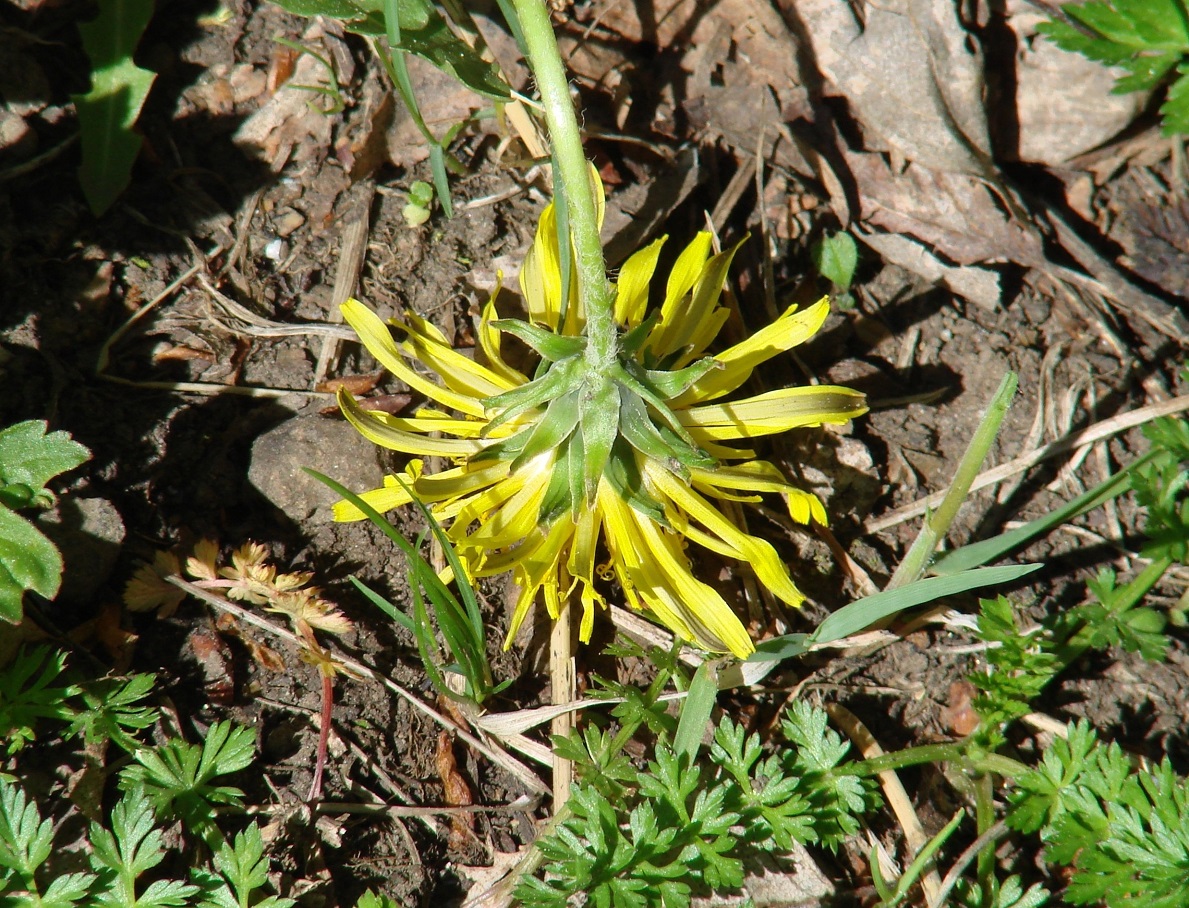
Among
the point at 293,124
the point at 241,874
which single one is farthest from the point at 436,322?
the point at 241,874

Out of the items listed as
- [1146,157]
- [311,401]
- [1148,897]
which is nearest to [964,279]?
[1146,157]

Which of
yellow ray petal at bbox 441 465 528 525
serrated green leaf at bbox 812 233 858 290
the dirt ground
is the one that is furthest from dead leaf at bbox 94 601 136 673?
serrated green leaf at bbox 812 233 858 290

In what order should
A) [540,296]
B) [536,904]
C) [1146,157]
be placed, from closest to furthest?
[536,904] < [540,296] < [1146,157]

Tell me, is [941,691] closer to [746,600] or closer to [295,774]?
[746,600]

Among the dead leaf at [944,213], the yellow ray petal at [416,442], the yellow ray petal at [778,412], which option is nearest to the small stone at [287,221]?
the yellow ray petal at [416,442]

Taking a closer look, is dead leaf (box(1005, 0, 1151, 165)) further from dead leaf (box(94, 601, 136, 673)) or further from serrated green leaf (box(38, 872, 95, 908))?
serrated green leaf (box(38, 872, 95, 908))
